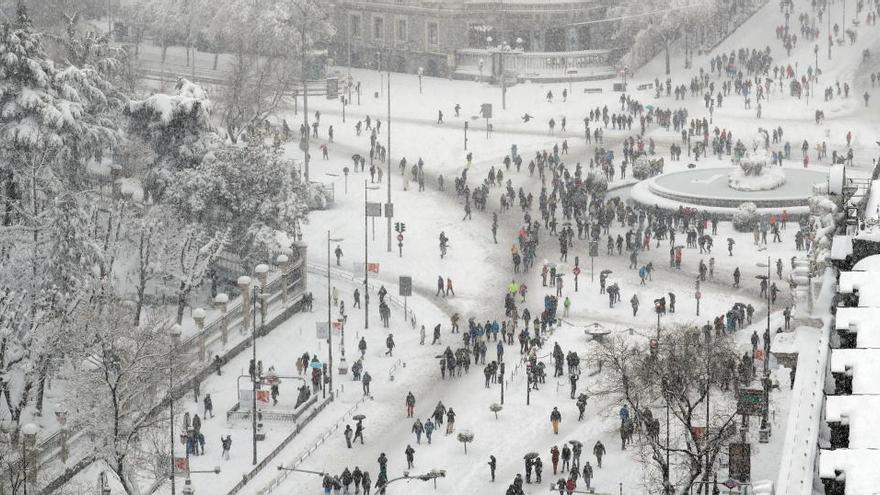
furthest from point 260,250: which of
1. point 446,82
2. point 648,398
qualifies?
point 446,82

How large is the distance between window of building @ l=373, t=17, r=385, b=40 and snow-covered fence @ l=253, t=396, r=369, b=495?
66438mm

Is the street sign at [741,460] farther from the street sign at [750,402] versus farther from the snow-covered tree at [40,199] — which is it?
the snow-covered tree at [40,199]

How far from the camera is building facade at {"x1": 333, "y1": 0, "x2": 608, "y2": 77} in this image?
132 metres

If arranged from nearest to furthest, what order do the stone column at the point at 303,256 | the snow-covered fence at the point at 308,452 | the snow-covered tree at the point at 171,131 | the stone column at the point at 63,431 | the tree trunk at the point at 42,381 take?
the snow-covered fence at the point at 308,452 < the stone column at the point at 63,431 < the tree trunk at the point at 42,381 < the stone column at the point at 303,256 < the snow-covered tree at the point at 171,131

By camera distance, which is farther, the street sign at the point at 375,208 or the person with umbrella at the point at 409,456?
the street sign at the point at 375,208

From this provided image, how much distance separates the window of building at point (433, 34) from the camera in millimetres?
132375

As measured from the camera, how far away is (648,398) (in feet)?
212

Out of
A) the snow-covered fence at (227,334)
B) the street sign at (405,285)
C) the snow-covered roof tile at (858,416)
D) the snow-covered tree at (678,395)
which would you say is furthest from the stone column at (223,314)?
the snow-covered roof tile at (858,416)

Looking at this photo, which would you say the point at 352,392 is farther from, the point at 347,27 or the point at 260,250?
the point at 347,27

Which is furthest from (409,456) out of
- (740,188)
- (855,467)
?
(855,467)

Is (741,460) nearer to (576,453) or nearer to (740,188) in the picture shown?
(576,453)

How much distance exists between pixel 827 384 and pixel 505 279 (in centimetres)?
5283

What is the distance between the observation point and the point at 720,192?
9475 centimetres

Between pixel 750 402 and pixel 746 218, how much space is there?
37919 millimetres
